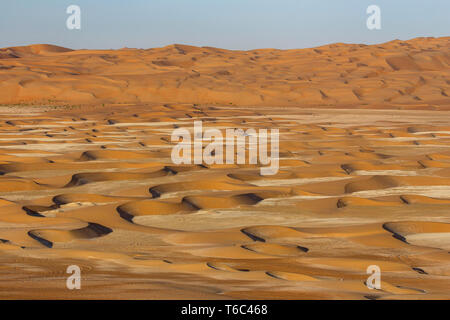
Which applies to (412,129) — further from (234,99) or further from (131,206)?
(234,99)

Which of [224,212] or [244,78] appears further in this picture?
[244,78]

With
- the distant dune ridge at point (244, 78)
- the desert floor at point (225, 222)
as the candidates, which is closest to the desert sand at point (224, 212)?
the desert floor at point (225, 222)

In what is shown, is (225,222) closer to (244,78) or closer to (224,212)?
(224,212)

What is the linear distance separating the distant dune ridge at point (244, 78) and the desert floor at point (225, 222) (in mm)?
17757

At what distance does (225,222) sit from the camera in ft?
22.7

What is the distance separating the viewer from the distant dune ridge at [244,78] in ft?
109

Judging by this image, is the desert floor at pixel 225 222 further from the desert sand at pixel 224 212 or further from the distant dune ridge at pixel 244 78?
the distant dune ridge at pixel 244 78

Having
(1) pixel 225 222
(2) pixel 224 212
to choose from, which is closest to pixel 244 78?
(2) pixel 224 212

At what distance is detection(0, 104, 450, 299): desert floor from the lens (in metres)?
4.47

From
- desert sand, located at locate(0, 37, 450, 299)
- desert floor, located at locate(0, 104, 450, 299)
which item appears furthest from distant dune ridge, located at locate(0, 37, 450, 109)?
desert floor, located at locate(0, 104, 450, 299)

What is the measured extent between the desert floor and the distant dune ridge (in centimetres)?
1776

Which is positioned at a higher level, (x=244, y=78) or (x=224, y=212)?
(x=244, y=78)

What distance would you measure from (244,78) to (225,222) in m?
33.0
